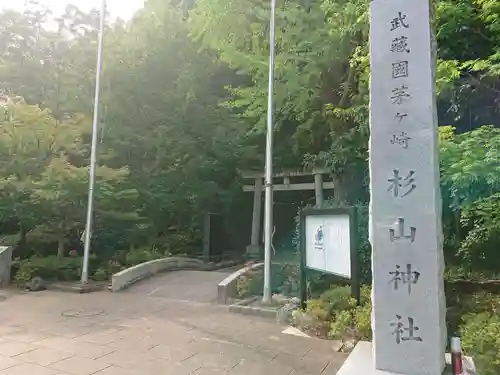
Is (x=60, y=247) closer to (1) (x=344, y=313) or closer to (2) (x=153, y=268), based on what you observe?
(2) (x=153, y=268)

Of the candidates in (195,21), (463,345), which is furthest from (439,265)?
(195,21)

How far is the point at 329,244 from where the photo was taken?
6.68 metres

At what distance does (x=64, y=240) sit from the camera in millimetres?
12109

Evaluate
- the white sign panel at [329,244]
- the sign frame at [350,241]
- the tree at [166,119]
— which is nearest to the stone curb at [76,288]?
the tree at [166,119]

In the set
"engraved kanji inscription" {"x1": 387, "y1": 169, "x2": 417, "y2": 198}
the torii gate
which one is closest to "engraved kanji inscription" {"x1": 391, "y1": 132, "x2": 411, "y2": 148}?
"engraved kanji inscription" {"x1": 387, "y1": 169, "x2": 417, "y2": 198}

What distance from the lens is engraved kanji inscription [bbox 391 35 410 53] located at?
3781 mm

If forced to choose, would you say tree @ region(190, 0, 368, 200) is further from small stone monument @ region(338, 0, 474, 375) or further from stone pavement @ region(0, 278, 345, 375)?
stone pavement @ region(0, 278, 345, 375)

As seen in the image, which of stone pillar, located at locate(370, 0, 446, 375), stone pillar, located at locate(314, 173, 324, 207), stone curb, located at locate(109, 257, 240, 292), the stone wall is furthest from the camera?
stone pillar, located at locate(314, 173, 324, 207)

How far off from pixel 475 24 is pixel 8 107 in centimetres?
1164

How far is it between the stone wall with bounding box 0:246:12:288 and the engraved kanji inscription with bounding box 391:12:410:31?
11146mm

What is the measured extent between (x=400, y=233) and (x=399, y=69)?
1550 mm

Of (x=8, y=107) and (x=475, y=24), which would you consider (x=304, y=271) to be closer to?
(x=475, y=24)

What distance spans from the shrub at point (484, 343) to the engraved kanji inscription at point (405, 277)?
1.70 meters

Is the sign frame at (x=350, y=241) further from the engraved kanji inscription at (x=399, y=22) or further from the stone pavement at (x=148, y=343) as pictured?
the engraved kanji inscription at (x=399, y=22)
